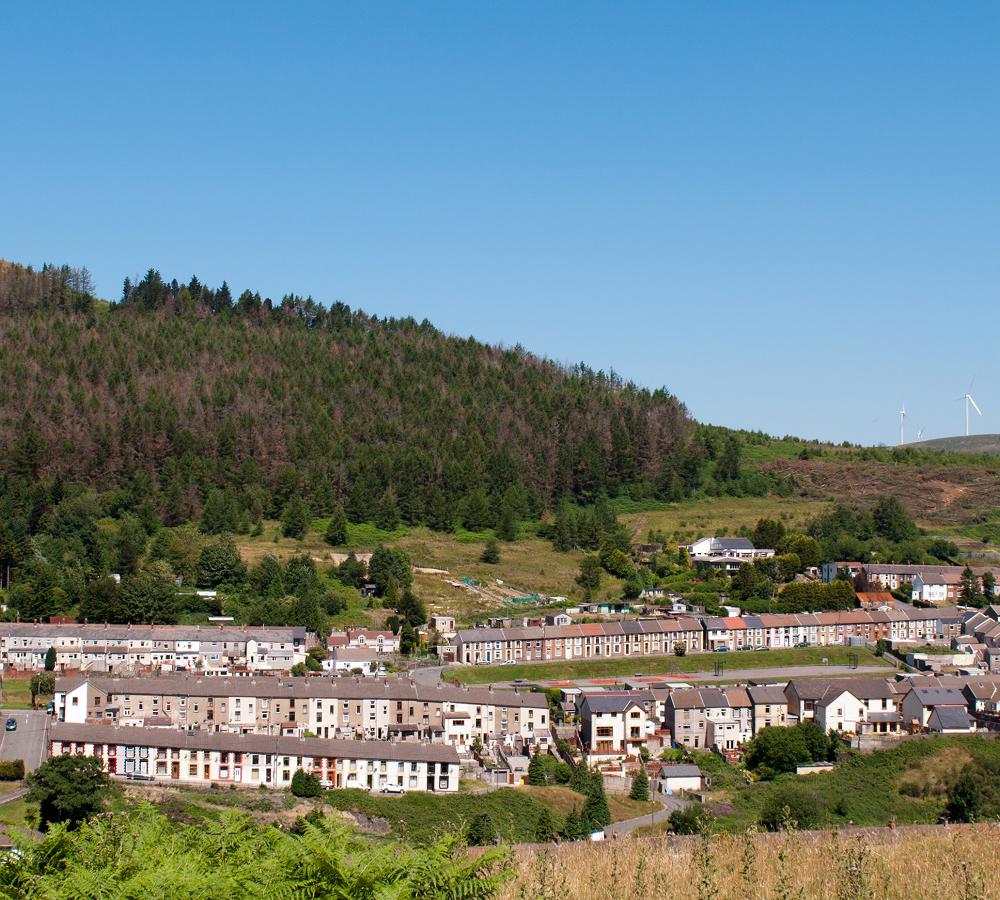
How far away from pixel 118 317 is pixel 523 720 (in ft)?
250

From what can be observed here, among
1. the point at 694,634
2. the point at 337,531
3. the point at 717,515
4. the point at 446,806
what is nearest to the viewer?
the point at 446,806

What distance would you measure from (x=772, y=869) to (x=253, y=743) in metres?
30.9

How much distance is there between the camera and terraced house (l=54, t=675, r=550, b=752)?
43.5m

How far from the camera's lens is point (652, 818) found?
108ft

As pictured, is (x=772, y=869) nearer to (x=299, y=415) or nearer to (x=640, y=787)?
(x=640, y=787)

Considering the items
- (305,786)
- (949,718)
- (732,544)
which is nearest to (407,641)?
(305,786)

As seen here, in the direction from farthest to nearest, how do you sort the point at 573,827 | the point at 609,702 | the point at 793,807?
A: the point at 609,702 → the point at 793,807 → the point at 573,827

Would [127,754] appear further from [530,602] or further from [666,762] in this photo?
[530,602]

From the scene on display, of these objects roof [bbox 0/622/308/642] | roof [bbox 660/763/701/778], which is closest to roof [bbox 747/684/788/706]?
roof [bbox 660/763/701/778]

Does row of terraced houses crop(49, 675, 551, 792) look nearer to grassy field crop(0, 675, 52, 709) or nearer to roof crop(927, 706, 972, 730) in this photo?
grassy field crop(0, 675, 52, 709)

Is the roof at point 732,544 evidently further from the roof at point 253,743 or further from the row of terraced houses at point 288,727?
the roof at point 253,743

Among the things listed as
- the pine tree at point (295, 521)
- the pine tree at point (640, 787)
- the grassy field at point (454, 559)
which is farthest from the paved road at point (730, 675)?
the pine tree at point (295, 521)

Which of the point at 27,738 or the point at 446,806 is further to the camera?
the point at 27,738

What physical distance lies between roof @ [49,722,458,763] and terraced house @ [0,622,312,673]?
10499 mm
